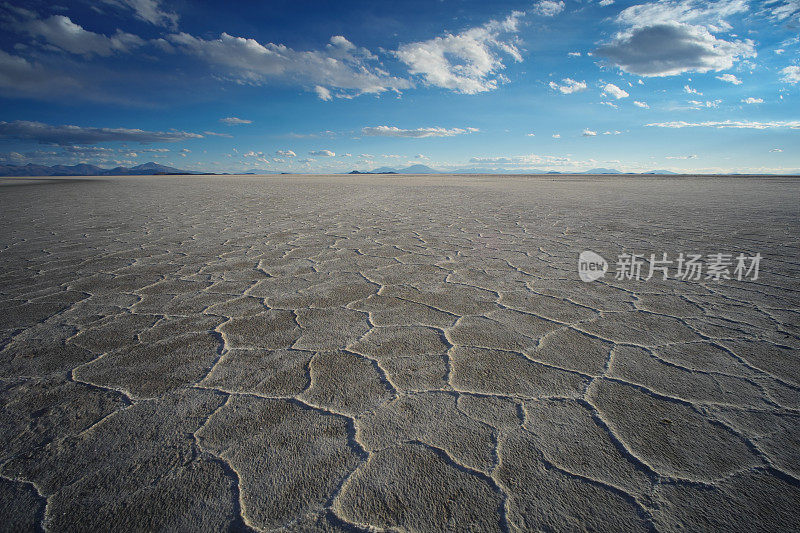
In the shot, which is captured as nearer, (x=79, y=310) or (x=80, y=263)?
(x=79, y=310)

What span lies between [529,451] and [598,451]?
0.19 metres

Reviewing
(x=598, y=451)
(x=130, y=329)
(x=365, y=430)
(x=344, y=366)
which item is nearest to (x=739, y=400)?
(x=598, y=451)

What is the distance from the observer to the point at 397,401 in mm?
1263

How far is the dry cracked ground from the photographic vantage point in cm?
89

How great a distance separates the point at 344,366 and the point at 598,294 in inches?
65.7

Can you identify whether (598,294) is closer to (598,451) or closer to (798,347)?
(798,347)

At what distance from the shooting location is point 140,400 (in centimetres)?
127

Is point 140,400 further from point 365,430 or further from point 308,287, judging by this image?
point 308,287

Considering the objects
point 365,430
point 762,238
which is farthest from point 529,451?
point 762,238

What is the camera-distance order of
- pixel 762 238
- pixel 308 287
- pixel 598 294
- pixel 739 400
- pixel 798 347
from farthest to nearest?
pixel 762 238
pixel 308 287
pixel 598 294
pixel 798 347
pixel 739 400

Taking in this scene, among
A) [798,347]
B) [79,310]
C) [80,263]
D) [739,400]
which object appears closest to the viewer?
[739,400]

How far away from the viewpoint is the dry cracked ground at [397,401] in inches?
35.0

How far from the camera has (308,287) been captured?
97.6 inches

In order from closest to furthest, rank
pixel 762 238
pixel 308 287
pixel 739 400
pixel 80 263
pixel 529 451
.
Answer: pixel 529 451, pixel 739 400, pixel 308 287, pixel 80 263, pixel 762 238
